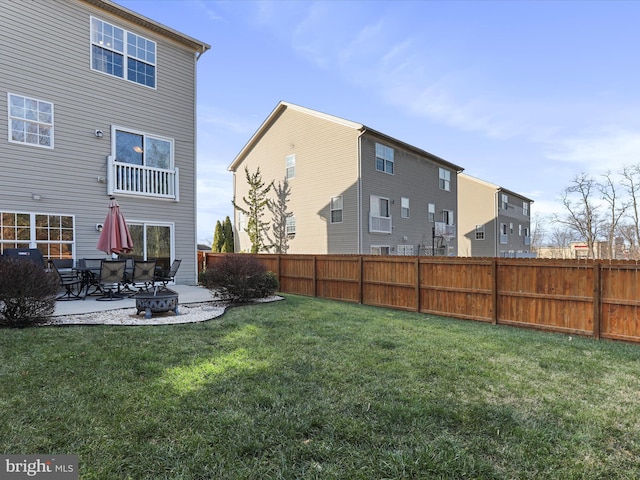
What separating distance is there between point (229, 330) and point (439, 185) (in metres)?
21.0

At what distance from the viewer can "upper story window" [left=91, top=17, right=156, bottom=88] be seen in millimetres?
10172

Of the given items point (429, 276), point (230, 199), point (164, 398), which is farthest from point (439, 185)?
point (164, 398)

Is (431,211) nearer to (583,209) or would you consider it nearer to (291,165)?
(291,165)

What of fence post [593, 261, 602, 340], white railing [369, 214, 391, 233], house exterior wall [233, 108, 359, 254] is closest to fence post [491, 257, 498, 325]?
fence post [593, 261, 602, 340]

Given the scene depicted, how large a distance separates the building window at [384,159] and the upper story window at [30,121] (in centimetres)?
1360

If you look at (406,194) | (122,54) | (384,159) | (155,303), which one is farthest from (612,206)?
(122,54)

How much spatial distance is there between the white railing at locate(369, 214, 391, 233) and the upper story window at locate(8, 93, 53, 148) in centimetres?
1288

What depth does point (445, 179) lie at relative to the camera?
24500 mm

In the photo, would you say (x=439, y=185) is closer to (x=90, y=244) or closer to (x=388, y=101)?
(x=388, y=101)

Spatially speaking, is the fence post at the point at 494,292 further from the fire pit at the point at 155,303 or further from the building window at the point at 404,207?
the building window at the point at 404,207

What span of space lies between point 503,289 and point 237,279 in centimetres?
604

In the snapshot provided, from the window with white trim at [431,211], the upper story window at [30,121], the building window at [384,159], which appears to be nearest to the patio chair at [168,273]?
the upper story window at [30,121]

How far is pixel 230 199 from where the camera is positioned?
74.3ft

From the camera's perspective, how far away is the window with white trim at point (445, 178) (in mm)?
24028
